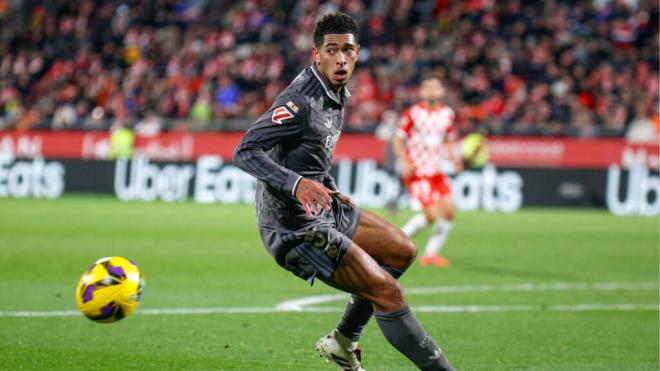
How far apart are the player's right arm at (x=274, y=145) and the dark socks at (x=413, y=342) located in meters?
0.73

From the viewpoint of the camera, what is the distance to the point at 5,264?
12102 millimetres

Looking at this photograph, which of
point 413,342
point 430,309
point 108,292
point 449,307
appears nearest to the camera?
point 413,342

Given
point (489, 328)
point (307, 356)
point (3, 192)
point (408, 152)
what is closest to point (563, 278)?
point (408, 152)

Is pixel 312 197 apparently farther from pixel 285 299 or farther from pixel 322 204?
pixel 285 299

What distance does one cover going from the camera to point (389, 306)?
220 inches

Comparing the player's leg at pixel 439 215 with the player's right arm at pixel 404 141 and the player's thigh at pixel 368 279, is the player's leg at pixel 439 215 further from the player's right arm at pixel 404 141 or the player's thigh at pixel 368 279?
the player's thigh at pixel 368 279

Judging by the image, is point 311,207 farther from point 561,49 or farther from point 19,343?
point 561,49

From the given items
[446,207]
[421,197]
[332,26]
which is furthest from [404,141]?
[332,26]

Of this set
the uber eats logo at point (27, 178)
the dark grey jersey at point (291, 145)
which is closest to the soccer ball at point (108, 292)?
the dark grey jersey at point (291, 145)

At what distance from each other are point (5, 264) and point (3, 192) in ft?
49.3

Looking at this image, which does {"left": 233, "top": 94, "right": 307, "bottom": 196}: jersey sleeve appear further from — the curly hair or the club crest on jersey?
the curly hair

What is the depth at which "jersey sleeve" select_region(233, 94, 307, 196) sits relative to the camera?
545 centimetres

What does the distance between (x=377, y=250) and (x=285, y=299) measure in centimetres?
388

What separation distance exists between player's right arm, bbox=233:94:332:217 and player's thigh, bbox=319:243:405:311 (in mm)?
378
